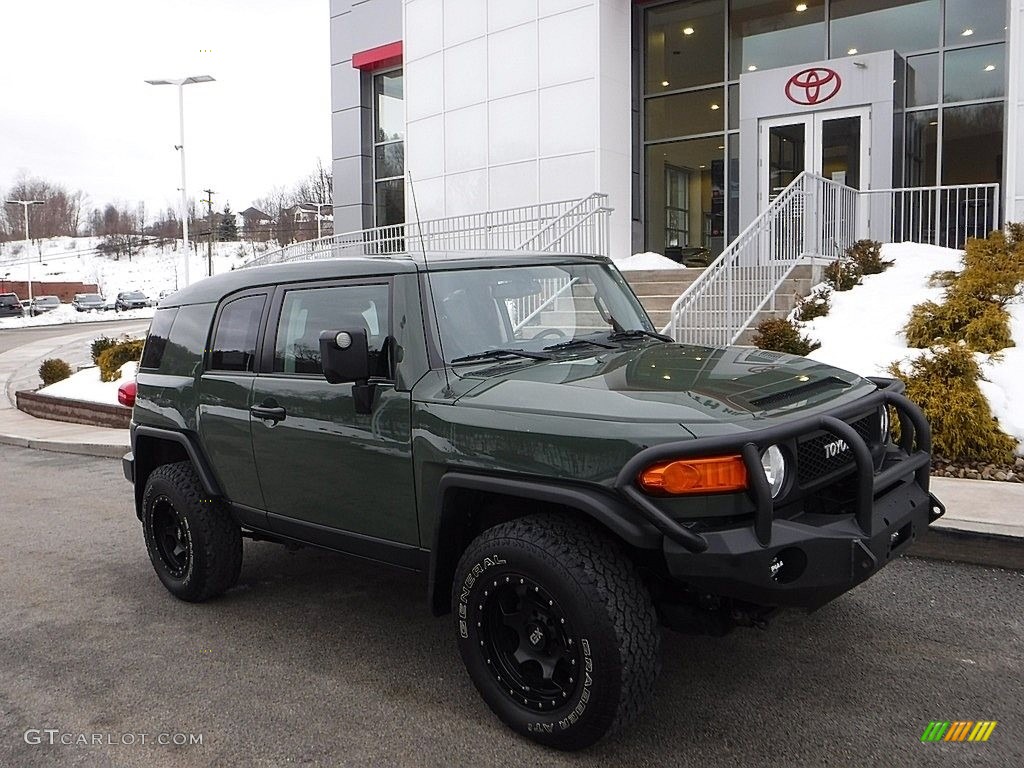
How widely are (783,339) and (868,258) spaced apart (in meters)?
3.13

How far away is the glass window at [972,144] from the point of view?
1557cm

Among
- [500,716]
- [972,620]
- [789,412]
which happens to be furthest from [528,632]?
[972,620]

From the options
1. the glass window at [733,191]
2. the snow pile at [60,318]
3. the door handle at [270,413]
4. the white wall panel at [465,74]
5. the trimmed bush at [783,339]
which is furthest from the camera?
the snow pile at [60,318]

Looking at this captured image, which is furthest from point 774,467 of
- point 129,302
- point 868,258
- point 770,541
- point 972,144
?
point 129,302

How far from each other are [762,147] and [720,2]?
3.89 meters

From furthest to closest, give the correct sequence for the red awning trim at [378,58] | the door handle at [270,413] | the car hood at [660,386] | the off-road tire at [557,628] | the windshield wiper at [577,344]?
the red awning trim at [378,58], the door handle at [270,413], the windshield wiper at [577,344], the car hood at [660,386], the off-road tire at [557,628]

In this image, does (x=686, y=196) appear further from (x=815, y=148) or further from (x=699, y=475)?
(x=699, y=475)

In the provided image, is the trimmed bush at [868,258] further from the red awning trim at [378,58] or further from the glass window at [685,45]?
the red awning trim at [378,58]

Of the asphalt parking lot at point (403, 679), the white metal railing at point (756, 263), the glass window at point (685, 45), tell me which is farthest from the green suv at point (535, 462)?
the glass window at point (685, 45)

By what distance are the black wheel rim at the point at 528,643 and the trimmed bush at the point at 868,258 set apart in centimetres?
973

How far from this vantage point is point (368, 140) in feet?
→ 82.3

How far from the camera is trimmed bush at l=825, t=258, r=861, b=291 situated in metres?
11.2

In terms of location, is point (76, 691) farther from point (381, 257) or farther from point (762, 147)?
point (762, 147)

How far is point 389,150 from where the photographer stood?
81.1 ft
